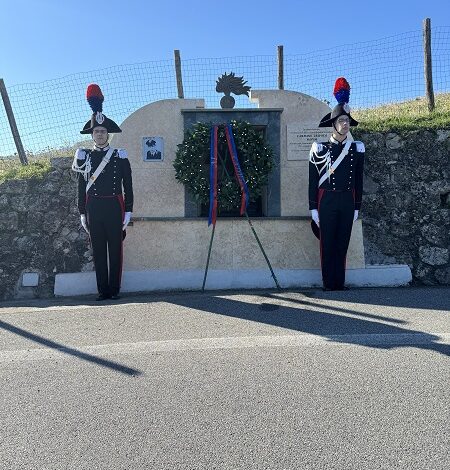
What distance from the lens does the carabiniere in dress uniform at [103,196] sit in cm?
625

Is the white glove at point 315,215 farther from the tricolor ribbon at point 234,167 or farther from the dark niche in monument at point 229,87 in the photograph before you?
the dark niche in monument at point 229,87

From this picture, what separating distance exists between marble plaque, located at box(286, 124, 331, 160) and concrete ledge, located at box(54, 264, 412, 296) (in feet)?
5.69

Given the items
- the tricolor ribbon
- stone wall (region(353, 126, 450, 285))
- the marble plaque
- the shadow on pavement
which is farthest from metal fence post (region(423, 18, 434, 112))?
the shadow on pavement

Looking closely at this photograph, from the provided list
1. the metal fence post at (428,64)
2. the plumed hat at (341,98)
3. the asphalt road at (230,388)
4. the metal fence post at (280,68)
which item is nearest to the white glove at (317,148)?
the plumed hat at (341,98)

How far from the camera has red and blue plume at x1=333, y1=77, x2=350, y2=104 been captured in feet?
20.4

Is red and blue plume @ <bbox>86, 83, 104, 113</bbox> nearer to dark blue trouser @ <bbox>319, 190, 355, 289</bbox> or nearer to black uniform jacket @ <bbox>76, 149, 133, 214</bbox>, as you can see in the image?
black uniform jacket @ <bbox>76, 149, 133, 214</bbox>

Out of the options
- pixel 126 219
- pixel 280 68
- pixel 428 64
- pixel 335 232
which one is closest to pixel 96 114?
pixel 126 219

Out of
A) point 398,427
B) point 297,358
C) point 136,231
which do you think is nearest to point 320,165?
point 136,231

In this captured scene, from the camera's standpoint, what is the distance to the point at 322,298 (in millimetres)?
5688

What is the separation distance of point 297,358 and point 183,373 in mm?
896

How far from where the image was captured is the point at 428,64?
8.79 m

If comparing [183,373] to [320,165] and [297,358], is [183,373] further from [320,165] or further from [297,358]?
[320,165]

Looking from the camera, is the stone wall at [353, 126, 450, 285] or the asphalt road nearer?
the asphalt road

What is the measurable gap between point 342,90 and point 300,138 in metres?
1.08
